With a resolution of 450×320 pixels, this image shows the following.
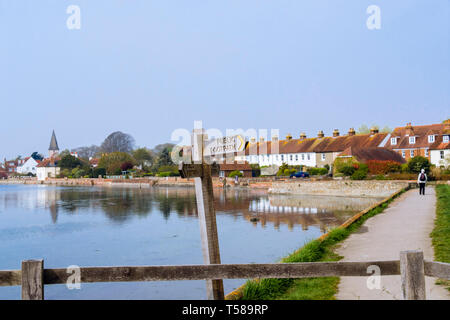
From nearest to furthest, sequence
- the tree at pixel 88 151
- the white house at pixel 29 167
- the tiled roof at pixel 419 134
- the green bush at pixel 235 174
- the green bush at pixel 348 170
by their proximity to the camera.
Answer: the green bush at pixel 348 170
the tiled roof at pixel 419 134
the green bush at pixel 235 174
the tree at pixel 88 151
the white house at pixel 29 167

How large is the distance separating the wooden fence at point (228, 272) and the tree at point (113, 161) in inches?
3648

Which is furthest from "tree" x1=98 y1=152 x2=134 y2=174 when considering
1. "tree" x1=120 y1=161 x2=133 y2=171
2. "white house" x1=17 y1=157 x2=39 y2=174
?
"white house" x1=17 y1=157 x2=39 y2=174

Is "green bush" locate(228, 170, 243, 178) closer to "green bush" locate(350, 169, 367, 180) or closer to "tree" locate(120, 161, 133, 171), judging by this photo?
"green bush" locate(350, 169, 367, 180)

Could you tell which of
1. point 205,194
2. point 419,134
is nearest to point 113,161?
point 419,134

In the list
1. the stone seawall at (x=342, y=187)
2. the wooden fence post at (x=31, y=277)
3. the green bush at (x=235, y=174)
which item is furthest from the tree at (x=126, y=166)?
the wooden fence post at (x=31, y=277)

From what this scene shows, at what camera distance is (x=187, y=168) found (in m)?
5.16

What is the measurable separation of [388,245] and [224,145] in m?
6.31

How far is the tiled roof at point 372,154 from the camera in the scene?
49991mm

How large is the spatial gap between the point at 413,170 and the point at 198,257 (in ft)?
112

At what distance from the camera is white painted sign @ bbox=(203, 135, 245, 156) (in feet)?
15.9

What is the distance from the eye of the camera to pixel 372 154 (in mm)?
51125

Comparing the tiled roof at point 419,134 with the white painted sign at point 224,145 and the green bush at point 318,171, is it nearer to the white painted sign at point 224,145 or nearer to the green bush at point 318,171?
the green bush at point 318,171

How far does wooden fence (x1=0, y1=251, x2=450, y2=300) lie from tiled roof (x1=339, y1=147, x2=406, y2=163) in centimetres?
4719

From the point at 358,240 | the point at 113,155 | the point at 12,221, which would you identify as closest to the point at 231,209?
the point at 12,221
